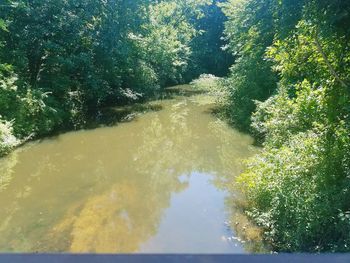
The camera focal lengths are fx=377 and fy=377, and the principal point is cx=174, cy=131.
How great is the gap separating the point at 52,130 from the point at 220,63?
25656 millimetres

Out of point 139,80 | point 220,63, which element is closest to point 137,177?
point 139,80

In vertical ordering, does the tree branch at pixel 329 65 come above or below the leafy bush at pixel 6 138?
above

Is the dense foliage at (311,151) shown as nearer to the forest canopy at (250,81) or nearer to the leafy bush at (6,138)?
the forest canopy at (250,81)

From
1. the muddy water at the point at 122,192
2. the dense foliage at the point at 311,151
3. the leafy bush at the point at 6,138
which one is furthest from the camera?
the leafy bush at the point at 6,138

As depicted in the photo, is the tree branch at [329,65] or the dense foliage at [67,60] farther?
the dense foliage at [67,60]

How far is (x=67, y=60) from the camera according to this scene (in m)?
16.0

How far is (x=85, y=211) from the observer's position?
27.2ft

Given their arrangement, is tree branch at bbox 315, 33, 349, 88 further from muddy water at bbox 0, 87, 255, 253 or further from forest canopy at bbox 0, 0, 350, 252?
muddy water at bbox 0, 87, 255, 253

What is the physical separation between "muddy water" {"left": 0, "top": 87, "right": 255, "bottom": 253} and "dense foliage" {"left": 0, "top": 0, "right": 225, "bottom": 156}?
3.96 ft

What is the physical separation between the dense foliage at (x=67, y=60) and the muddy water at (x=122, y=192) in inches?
47.6

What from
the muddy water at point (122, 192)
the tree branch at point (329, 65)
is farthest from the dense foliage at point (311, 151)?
the muddy water at point (122, 192)

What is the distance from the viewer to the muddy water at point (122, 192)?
7078 mm

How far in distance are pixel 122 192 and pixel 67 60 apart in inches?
337

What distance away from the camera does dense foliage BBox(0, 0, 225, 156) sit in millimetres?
13227
